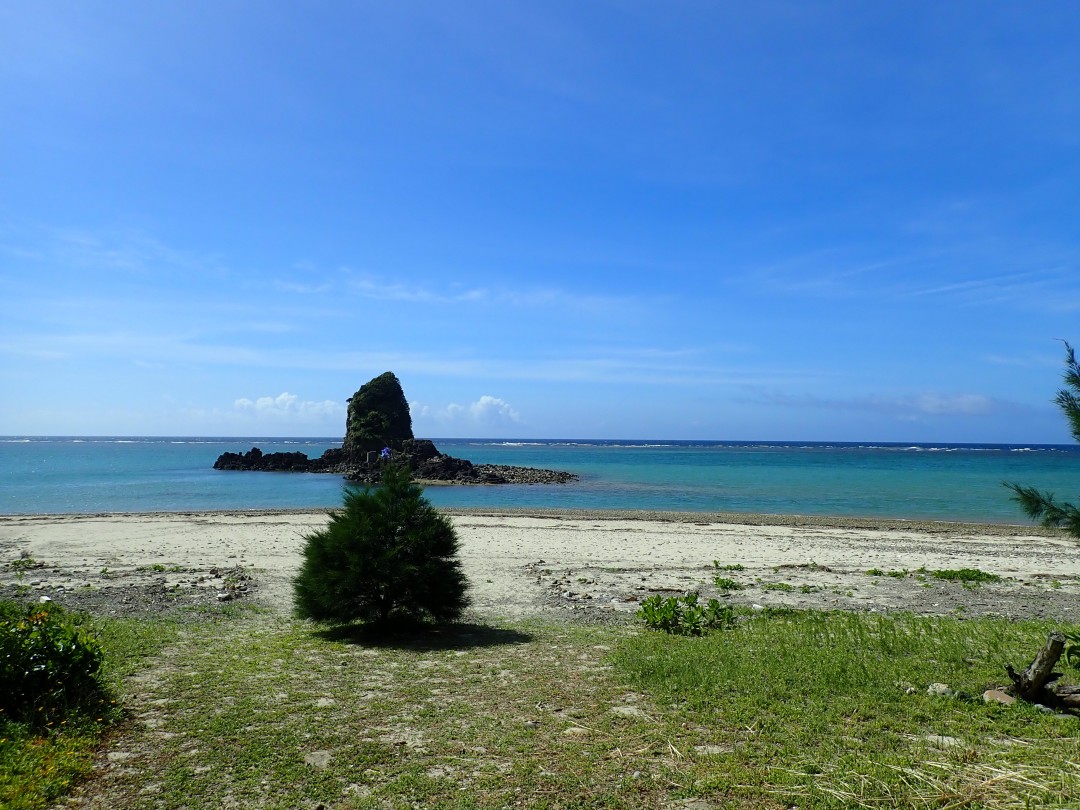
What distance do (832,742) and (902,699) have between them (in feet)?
4.90

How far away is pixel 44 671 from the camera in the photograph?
611cm

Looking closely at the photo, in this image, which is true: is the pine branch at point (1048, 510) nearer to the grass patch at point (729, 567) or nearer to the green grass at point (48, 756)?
the green grass at point (48, 756)

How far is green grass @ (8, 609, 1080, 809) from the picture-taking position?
15.7 feet

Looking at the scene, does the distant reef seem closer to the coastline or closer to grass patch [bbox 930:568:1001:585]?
the coastline

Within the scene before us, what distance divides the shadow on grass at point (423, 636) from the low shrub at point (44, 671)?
12.2 ft

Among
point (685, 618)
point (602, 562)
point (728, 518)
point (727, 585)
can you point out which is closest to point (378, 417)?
point (728, 518)

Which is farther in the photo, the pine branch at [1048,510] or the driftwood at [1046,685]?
the driftwood at [1046,685]

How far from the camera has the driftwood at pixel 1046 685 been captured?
241 inches

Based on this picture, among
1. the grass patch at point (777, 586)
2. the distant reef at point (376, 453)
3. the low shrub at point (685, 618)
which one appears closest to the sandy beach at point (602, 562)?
the grass patch at point (777, 586)

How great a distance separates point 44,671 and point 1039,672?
29.8ft

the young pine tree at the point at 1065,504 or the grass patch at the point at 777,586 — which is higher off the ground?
the young pine tree at the point at 1065,504

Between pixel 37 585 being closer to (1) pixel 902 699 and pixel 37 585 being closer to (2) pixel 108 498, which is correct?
(1) pixel 902 699

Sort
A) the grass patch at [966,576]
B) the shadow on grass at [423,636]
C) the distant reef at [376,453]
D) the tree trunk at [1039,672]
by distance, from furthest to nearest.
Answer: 1. the distant reef at [376,453]
2. the grass patch at [966,576]
3. the shadow on grass at [423,636]
4. the tree trunk at [1039,672]

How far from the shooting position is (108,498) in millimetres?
42062
